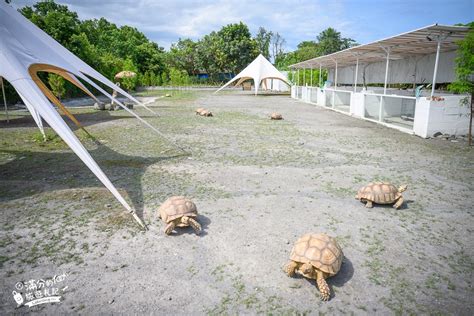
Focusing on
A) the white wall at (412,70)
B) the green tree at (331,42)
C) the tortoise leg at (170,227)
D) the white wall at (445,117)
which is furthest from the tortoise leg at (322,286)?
the green tree at (331,42)

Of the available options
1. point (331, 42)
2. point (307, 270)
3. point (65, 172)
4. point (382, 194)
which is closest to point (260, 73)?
point (65, 172)

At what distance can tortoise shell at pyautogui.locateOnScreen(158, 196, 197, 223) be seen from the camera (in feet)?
12.1

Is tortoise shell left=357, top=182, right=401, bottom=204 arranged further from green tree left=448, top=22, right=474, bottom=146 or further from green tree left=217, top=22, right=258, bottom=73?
green tree left=217, top=22, right=258, bottom=73

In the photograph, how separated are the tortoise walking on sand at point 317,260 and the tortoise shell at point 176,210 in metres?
1.43

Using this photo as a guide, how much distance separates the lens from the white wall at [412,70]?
42.7 feet

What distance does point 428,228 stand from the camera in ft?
12.6

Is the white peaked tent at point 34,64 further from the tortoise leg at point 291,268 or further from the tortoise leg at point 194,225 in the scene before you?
the tortoise leg at point 291,268

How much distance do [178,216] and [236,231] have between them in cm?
76

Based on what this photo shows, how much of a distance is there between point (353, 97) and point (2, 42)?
13.6 meters

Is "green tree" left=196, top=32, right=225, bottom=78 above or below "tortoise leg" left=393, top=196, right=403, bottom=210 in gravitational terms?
above

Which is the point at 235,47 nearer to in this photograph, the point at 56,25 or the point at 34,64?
the point at 56,25

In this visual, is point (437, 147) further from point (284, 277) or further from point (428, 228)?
point (284, 277)

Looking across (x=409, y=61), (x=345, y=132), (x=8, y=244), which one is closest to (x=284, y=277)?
(x=8, y=244)

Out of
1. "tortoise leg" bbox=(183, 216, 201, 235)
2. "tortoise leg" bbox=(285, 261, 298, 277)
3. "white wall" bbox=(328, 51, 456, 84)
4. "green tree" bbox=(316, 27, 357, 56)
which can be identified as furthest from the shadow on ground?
"green tree" bbox=(316, 27, 357, 56)
